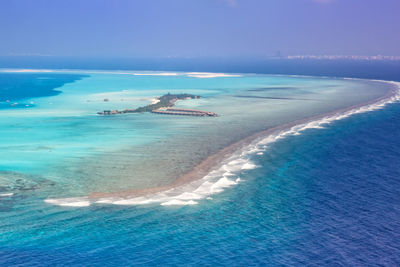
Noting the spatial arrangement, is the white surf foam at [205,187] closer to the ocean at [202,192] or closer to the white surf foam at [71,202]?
the white surf foam at [71,202]

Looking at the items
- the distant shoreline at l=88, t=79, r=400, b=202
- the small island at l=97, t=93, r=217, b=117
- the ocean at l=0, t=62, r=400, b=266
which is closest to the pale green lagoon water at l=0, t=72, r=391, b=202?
the ocean at l=0, t=62, r=400, b=266

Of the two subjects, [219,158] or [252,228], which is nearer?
[252,228]

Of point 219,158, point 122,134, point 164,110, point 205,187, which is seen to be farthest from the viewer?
point 164,110

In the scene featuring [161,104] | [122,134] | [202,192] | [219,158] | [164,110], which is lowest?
[202,192]

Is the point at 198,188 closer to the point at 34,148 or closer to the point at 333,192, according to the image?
the point at 333,192

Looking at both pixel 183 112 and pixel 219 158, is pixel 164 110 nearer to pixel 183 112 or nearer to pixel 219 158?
pixel 183 112

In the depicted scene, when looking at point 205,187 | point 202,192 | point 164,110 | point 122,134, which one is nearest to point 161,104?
point 164,110

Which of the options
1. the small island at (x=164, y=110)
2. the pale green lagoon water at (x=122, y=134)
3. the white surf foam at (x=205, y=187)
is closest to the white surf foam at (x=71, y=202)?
the white surf foam at (x=205, y=187)
